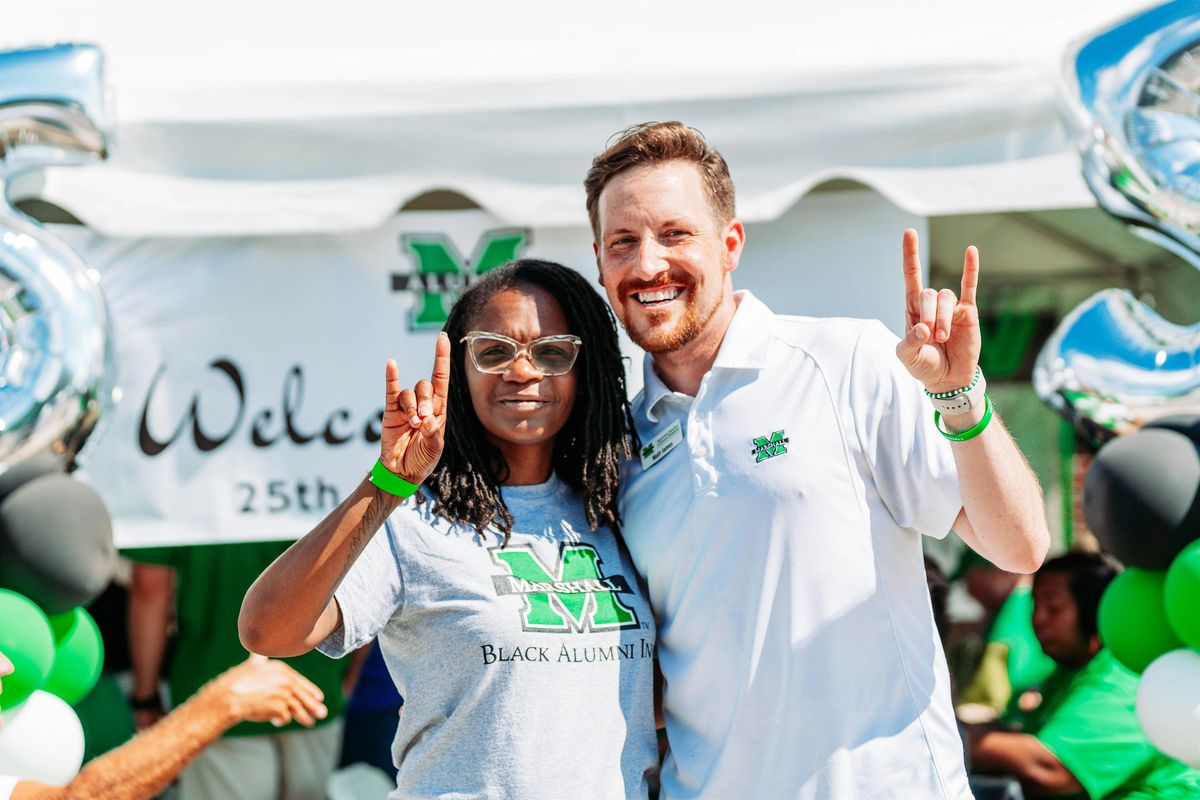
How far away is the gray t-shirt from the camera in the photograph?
75.5 inches

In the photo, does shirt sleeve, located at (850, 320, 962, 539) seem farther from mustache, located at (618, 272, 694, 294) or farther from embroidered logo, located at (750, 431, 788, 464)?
mustache, located at (618, 272, 694, 294)

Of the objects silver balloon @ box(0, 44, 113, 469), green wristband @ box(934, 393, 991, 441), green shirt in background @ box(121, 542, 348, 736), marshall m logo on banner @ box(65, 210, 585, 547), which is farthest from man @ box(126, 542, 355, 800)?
green wristband @ box(934, 393, 991, 441)

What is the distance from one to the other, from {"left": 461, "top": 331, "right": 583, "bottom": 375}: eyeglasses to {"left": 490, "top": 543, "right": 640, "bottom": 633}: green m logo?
0.30 m

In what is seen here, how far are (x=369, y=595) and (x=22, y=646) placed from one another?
1234 millimetres

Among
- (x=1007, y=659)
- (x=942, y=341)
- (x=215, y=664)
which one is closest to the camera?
(x=942, y=341)

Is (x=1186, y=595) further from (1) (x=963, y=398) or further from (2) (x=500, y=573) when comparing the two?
(2) (x=500, y=573)

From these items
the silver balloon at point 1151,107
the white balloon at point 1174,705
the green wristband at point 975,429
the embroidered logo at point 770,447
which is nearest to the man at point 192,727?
the embroidered logo at point 770,447

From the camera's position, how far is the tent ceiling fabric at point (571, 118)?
3.17 metres

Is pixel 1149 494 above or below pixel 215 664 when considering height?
above

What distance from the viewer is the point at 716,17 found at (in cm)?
334

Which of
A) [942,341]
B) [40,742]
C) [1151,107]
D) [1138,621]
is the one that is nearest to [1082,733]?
[1138,621]

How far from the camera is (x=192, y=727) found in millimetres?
2676

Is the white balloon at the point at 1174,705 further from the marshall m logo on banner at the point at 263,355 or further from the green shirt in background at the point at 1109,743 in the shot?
the marshall m logo on banner at the point at 263,355

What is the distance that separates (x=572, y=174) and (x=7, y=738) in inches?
72.3
